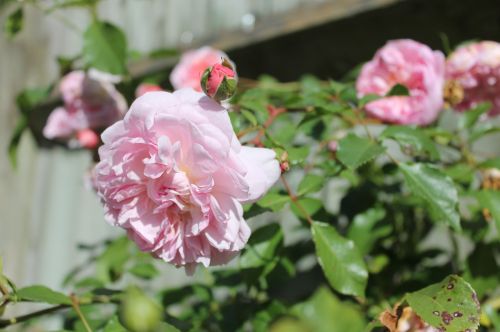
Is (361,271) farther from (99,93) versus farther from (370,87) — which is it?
(99,93)

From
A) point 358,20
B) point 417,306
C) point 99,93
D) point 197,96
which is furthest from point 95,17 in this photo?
point 358,20

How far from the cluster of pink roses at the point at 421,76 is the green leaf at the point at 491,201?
16cm

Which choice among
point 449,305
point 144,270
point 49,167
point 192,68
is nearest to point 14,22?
point 192,68

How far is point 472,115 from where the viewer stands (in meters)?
1.13

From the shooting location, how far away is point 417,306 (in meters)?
0.63

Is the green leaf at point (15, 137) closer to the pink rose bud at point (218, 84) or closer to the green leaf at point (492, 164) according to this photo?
the pink rose bud at point (218, 84)

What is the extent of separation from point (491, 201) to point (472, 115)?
207mm

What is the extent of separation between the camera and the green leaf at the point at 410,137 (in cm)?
92

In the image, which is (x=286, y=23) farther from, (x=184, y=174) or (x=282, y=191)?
(x=184, y=174)

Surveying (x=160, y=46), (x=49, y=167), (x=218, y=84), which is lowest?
(x=49, y=167)

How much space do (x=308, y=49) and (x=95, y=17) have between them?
1.07 metres

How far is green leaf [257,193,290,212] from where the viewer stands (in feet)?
2.76

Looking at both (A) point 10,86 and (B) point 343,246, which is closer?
(B) point 343,246

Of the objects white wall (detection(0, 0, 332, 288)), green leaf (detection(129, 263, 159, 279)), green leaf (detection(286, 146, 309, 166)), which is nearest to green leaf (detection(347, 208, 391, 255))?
green leaf (detection(286, 146, 309, 166))
